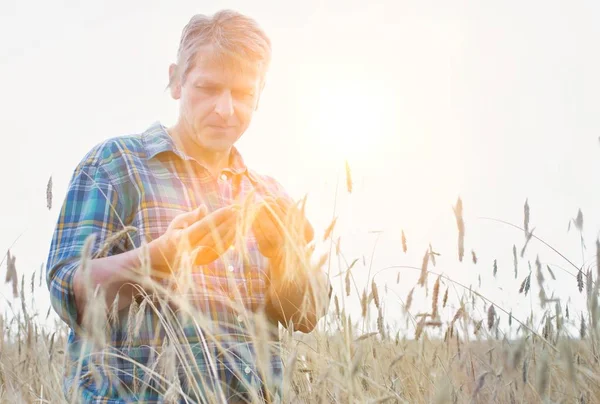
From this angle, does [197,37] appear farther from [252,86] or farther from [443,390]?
[443,390]

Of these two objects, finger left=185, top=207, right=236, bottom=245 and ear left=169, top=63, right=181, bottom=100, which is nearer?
finger left=185, top=207, right=236, bottom=245

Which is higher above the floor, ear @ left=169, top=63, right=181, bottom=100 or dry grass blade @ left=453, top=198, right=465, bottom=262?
ear @ left=169, top=63, right=181, bottom=100

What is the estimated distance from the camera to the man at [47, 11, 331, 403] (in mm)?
1500

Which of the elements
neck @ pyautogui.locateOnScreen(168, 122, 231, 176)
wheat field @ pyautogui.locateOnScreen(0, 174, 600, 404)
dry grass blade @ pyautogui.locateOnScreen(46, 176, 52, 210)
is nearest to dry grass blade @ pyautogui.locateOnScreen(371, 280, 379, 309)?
wheat field @ pyautogui.locateOnScreen(0, 174, 600, 404)

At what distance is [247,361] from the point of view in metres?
1.93

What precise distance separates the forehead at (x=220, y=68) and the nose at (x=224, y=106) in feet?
0.18

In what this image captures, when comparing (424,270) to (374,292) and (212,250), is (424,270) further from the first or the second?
(212,250)

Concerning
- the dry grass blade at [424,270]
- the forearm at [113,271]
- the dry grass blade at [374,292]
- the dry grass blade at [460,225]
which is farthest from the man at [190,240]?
the dry grass blade at [460,225]

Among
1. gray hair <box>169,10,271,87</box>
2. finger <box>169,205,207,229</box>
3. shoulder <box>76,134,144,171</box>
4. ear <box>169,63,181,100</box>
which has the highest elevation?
gray hair <box>169,10,271,87</box>

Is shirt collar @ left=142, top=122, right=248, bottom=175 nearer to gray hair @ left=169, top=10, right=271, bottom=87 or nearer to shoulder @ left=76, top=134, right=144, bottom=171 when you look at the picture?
shoulder @ left=76, top=134, right=144, bottom=171

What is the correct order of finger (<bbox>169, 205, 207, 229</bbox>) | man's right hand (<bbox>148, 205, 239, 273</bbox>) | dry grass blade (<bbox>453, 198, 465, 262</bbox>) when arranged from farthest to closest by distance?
dry grass blade (<bbox>453, 198, 465, 262</bbox>), finger (<bbox>169, 205, 207, 229</bbox>), man's right hand (<bbox>148, 205, 239, 273</bbox>)

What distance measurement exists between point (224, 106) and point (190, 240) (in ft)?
2.53

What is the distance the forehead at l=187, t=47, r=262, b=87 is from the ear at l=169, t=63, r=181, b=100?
54mm

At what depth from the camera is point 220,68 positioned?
6.87 feet
